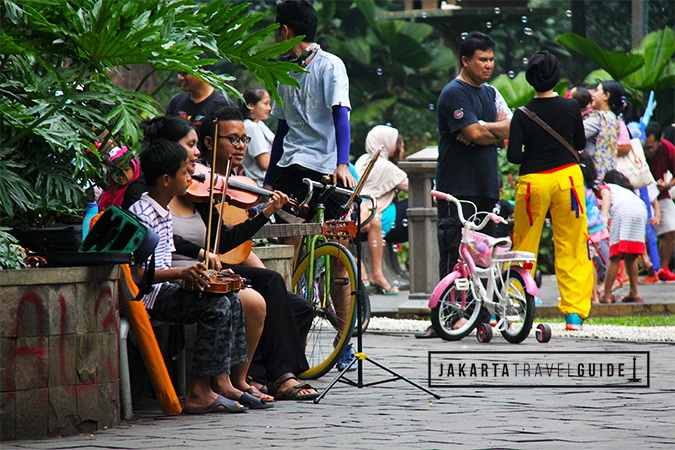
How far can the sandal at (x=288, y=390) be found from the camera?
22.9ft

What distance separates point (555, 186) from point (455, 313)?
120 cm

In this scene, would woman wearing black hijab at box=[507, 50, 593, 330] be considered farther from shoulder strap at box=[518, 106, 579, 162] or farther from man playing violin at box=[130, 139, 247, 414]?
man playing violin at box=[130, 139, 247, 414]

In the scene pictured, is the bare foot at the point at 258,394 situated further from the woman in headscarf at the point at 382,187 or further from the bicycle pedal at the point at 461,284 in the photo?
the woman in headscarf at the point at 382,187

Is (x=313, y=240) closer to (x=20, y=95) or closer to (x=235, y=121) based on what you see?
(x=235, y=121)

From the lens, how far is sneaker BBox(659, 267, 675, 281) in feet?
53.5

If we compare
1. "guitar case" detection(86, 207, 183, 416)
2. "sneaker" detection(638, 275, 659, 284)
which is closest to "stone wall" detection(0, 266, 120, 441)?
"guitar case" detection(86, 207, 183, 416)

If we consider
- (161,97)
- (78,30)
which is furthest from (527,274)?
(161,97)

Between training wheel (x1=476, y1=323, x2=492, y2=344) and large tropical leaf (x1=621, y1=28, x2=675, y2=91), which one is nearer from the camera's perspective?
training wheel (x1=476, y1=323, x2=492, y2=344)

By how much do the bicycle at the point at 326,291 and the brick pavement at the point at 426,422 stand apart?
0.17 meters

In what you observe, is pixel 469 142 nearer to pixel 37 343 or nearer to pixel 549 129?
pixel 549 129

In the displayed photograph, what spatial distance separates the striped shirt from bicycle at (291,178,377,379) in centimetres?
100

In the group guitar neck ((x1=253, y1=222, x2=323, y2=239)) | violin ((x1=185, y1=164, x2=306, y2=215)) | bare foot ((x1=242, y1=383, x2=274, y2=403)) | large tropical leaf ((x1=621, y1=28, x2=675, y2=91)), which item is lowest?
bare foot ((x1=242, y1=383, x2=274, y2=403))

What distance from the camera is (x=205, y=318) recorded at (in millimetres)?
6512

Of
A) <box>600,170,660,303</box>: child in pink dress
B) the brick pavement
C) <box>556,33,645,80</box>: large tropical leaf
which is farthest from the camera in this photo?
<box>556,33,645,80</box>: large tropical leaf
